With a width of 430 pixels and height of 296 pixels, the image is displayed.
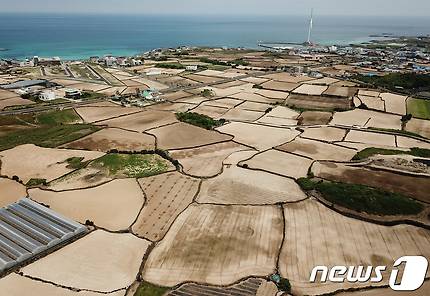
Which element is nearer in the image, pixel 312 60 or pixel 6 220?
pixel 6 220

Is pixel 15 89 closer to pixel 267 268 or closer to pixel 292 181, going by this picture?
pixel 292 181

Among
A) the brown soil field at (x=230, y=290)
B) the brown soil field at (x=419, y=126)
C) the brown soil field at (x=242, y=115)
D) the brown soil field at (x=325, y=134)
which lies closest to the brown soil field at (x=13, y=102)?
the brown soil field at (x=242, y=115)

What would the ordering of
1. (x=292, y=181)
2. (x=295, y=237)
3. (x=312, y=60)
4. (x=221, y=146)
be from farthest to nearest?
(x=312, y=60), (x=221, y=146), (x=292, y=181), (x=295, y=237)

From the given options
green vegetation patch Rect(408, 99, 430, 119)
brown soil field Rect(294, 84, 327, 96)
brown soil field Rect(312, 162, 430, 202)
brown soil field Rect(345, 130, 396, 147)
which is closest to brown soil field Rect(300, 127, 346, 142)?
brown soil field Rect(345, 130, 396, 147)

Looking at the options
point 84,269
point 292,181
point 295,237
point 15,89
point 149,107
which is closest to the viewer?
point 84,269

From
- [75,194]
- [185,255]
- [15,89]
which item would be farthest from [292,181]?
[15,89]

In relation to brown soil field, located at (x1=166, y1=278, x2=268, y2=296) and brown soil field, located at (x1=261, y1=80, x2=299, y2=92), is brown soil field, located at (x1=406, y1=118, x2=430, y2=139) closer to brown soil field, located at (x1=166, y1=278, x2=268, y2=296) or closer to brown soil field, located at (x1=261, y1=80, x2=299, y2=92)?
brown soil field, located at (x1=261, y1=80, x2=299, y2=92)

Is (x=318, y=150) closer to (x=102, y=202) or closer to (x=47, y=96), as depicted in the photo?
(x=102, y=202)
